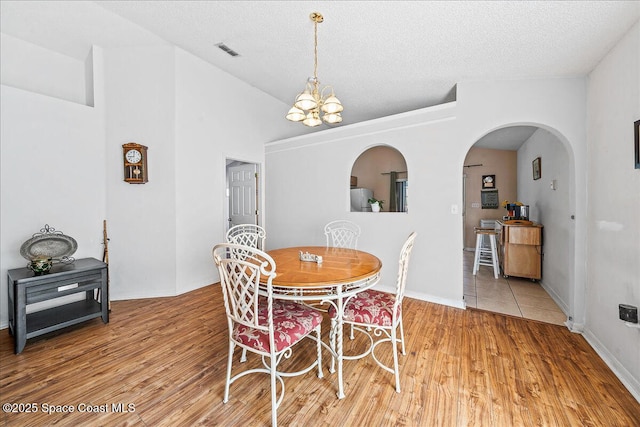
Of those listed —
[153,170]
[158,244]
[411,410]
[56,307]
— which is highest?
[153,170]

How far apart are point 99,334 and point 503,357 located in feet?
11.7

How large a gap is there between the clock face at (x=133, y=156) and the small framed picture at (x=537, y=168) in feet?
18.6

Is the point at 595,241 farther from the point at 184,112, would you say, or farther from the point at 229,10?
the point at 184,112

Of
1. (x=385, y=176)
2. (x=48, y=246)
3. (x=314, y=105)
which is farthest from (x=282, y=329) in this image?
(x=385, y=176)

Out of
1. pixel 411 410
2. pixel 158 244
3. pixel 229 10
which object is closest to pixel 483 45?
pixel 229 10

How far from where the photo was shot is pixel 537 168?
13.5 ft

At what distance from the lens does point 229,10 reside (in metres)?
2.40

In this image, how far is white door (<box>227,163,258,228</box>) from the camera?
470 centimetres

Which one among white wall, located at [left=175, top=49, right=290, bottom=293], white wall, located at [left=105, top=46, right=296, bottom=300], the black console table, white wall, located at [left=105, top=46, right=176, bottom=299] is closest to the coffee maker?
white wall, located at [left=175, top=49, right=290, bottom=293]

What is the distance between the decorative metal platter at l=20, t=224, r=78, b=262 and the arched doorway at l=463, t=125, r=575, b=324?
4480 millimetres

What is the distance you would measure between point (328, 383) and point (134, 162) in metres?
3.26

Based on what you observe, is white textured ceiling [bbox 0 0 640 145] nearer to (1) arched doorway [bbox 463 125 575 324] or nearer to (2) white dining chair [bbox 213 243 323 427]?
(1) arched doorway [bbox 463 125 575 324]

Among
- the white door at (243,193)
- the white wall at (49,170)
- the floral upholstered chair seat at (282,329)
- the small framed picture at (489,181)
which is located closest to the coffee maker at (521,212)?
the small framed picture at (489,181)

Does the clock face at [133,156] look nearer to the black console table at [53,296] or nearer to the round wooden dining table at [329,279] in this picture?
the black console table at [53,296]
